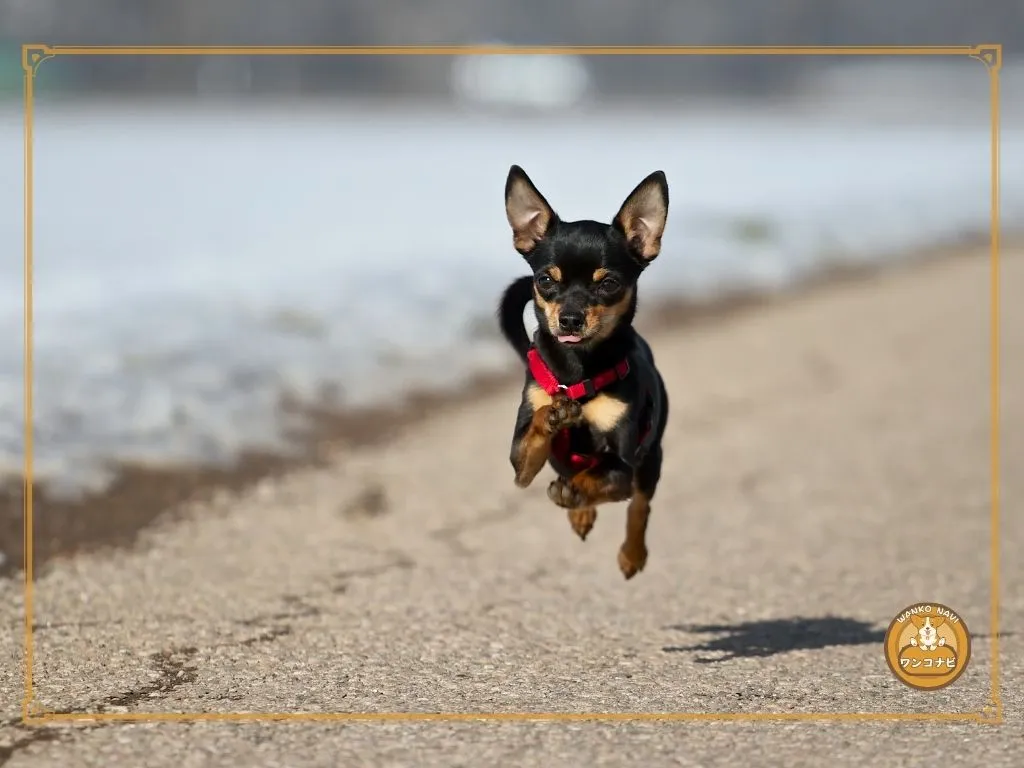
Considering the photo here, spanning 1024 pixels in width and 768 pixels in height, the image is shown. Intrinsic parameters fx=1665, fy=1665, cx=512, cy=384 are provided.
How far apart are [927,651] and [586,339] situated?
2.21 m

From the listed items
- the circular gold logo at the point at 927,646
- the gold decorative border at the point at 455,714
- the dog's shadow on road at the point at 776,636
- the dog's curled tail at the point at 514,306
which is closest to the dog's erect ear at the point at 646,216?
the dog's curled tail at the point at 514,306

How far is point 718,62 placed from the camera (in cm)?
8244

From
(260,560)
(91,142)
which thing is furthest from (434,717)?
(91,142)

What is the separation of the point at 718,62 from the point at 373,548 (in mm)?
75688

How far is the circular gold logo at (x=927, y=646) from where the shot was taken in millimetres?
5711

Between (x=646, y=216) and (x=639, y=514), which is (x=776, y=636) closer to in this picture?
(x=639, y=514)

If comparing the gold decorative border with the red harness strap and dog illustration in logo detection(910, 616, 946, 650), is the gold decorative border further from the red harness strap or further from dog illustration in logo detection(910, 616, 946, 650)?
the red harness strap

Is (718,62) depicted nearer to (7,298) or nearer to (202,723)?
(7,298)

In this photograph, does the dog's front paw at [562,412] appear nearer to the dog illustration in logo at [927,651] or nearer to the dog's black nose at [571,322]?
the dog's black nose at [571,322]

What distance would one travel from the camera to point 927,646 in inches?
228

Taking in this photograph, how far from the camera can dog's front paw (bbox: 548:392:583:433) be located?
4301 mm

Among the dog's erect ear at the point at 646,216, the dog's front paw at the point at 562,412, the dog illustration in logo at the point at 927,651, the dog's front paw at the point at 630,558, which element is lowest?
the dog illustration in logo at the point at 927,651

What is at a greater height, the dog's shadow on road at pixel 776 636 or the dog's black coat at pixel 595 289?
the dog's black coat at pixel 595 289

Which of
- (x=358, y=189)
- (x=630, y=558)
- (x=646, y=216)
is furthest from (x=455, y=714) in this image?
(x=358, y=189)
